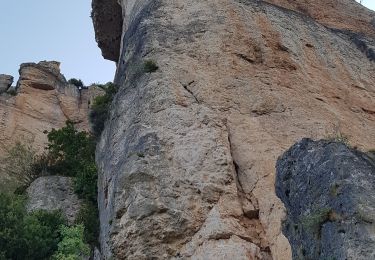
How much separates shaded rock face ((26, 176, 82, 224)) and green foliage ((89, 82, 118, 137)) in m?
2.14

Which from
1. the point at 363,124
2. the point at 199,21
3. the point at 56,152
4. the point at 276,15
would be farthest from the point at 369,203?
the point at 56,152

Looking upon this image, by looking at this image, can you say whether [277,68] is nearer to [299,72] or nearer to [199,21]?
[299,72]

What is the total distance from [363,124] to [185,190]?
6737mm

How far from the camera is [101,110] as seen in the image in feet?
60.3

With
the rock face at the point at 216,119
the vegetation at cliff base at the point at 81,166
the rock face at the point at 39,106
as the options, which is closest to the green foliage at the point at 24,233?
the vegetation at cliff base at the point at 81,166

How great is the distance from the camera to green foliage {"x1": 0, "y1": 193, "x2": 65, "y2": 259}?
49.3 feet

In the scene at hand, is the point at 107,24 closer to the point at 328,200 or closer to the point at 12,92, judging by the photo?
the point at 12,92

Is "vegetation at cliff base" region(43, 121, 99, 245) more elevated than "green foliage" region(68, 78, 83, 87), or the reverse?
"green foliage" region(68, 78, 83, 87)

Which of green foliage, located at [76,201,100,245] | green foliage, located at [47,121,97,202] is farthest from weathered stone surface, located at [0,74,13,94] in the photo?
green foliage, located at [76,201,100,245]

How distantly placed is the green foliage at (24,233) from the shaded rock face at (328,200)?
8.20 m

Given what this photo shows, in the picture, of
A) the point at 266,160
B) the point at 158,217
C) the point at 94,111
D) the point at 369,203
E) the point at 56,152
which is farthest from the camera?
the point at 56,152

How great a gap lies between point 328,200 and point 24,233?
960 centimetres

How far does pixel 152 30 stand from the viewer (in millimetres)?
16391

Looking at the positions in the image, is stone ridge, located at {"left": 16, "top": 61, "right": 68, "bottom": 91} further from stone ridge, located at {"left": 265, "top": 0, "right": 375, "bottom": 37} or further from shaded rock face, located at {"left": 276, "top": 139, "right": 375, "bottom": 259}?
shaded rock face, located at {"left": 276, "top": 139, "right": 375, "bottom": 259}
